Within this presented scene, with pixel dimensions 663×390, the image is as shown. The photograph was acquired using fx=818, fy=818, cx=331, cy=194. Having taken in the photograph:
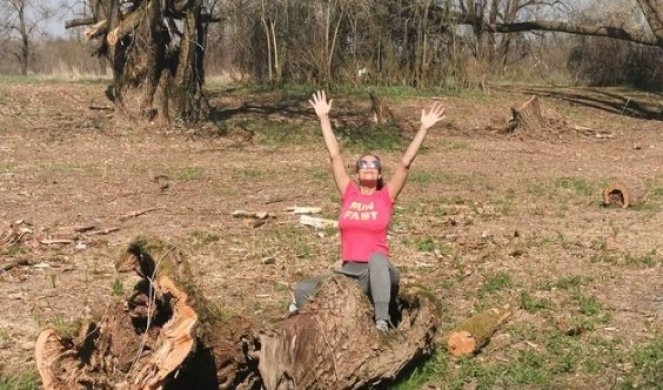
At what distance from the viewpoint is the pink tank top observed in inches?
211

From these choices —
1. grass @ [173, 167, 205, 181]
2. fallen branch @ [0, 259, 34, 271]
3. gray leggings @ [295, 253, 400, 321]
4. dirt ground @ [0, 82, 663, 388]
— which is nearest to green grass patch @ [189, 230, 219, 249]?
dirt ground @ [0, 82, 663, 388]

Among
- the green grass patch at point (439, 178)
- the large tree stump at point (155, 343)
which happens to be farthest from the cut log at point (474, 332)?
the green grass patch at point (439, 178)

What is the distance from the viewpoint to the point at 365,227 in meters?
5.39

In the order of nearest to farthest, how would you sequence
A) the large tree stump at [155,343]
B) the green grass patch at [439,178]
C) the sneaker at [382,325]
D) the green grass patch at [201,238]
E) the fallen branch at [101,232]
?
1. the large tree stump at [155,343]
2. the sneaker at [382,325]
3. the green grass patch at [201,238]
4. the fallen branch at [101,232]
5. the green grass patch at [439,178]

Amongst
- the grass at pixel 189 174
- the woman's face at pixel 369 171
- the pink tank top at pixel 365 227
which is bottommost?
the grass at pixel 189 174

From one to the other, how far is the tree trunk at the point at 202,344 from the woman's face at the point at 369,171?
959mm

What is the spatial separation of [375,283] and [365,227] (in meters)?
0.44

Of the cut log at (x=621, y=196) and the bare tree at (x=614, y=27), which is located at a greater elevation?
the bare tree at (x=614, y=27)

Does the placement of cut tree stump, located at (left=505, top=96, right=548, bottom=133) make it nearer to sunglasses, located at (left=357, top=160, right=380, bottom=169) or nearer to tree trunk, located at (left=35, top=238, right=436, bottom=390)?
sunglasses, located at (left=357, top=160, right=380, bottom=169)

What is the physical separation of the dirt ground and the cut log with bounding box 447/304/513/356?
4.5 inches

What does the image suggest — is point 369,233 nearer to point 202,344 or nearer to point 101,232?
point 202,344

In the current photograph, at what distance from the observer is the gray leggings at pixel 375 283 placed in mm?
5082

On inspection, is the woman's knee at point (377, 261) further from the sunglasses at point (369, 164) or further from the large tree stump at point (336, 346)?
the sunglasses at point (369, 164)

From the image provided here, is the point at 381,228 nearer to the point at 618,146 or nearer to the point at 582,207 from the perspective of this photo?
the point at 582,207
